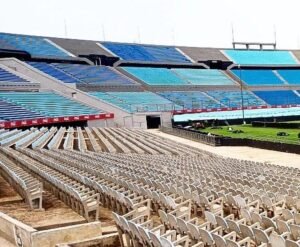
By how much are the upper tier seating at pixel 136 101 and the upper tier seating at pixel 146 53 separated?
15.3 meters

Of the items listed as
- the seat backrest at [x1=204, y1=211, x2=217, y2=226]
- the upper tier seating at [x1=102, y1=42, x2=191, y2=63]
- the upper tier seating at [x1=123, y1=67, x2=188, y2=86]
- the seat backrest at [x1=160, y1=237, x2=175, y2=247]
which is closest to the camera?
the seat backrest at [x1=160, y1=237, x2=175, y2=247]

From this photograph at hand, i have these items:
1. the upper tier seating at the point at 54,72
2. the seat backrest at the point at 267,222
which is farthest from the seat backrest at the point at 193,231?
the upper tier seating at the point at 54,72

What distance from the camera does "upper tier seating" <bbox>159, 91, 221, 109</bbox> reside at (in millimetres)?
62600

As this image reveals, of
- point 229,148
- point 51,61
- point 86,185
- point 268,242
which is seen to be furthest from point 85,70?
point 268,242

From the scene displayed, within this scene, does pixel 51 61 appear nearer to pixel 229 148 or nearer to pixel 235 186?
pixel 229 148

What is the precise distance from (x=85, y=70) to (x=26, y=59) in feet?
28.0

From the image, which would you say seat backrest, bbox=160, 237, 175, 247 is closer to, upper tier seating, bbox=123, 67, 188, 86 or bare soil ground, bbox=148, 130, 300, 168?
bare soil ground, bbox=148, 130, 300, 168

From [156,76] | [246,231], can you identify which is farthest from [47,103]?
[246,231]

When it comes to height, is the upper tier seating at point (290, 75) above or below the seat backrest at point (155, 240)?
above

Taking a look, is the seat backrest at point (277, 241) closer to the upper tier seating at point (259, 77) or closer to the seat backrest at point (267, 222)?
the seat backrest at point (267, 222)

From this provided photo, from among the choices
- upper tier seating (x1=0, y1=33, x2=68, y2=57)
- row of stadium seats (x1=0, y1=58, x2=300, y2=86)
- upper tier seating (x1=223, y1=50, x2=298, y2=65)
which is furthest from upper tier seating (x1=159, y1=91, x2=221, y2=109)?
upper tier seating (x1=223, y1=50, x2=298, y2=65)

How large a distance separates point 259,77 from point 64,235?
75.5 meters

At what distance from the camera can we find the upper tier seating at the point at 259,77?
7712cm

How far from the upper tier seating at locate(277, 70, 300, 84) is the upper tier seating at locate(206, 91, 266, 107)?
12610 millimetres
